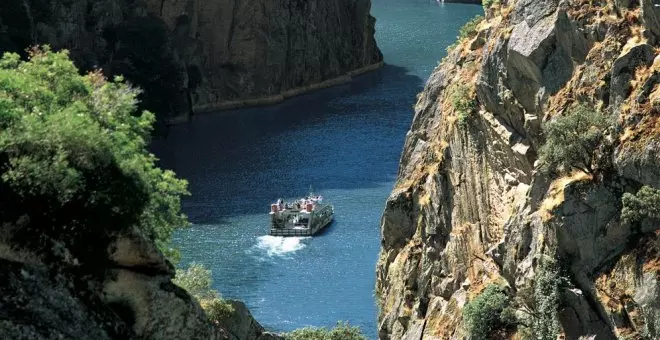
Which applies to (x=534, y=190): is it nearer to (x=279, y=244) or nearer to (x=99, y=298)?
(x=99, y=298)

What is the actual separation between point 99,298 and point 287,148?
87.9 meters

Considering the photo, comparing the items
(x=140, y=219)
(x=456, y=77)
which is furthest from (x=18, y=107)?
(x=456, y=77)

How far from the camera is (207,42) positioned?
14838 cm

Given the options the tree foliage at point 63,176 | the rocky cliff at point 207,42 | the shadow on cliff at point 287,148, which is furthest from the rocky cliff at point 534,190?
the rocky cliff at point 207,42

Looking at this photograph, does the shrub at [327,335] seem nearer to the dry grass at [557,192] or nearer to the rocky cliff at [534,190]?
the rocky cliff at [534,190]

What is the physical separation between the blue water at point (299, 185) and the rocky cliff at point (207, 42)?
3604mm

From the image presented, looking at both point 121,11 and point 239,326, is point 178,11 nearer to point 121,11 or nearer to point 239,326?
point 121,11

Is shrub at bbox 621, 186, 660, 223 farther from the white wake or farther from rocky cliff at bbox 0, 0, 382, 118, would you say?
rocky cliff at bbox 0, 0, 382, 118

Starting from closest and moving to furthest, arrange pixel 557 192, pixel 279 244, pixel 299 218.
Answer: pixel 557 192, pixel 279 244, pixel 299 218

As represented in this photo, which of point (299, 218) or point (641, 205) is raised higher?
point (641, 205)

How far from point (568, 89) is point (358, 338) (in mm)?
18408

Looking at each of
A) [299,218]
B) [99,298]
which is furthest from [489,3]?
[299,218]

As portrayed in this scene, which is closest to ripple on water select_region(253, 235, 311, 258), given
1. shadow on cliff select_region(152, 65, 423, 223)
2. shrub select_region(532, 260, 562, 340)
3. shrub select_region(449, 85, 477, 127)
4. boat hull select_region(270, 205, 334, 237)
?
boat hull select_region(270, 205, 334, 237)

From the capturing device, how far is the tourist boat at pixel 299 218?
287ft
